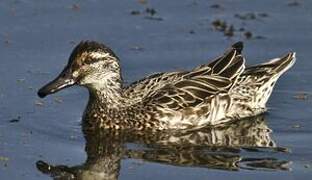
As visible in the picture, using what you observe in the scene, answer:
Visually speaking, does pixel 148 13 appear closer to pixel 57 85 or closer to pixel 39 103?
pixel 39 103

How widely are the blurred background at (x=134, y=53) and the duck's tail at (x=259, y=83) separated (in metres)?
0.21

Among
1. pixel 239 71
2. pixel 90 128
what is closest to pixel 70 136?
pixel 90 128

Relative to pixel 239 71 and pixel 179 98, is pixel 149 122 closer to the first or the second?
pixel 179 98

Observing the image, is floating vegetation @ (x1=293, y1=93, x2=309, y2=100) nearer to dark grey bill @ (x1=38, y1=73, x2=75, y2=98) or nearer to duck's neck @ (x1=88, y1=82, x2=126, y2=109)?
duck's neck @ (x1=88, y1=82, x2=126, y2=109)

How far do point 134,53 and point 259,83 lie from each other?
2059 millimetres

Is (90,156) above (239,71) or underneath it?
underneath

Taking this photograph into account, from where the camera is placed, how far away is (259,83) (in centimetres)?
1611

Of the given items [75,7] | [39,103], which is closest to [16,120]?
[39,103]

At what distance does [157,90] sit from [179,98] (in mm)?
305

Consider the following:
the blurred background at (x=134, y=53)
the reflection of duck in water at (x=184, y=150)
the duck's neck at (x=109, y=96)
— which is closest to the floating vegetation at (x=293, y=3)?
the blurred background at (x=134, y=53)

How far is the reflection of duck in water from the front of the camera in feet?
45.0

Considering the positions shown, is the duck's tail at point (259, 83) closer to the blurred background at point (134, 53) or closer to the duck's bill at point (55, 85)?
the blurred background at point (134, 53)

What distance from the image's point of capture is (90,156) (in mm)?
14227

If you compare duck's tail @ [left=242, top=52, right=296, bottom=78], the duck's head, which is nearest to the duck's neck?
the duck's head
